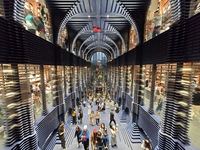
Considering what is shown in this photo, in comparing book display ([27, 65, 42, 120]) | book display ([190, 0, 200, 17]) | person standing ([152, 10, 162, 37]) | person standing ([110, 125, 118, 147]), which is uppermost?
person standing ([152, 10, 162, 37])

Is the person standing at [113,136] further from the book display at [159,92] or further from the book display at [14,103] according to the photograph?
the book display at [14,103]

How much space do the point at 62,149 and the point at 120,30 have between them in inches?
390

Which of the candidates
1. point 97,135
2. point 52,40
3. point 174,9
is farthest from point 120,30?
point 97,135

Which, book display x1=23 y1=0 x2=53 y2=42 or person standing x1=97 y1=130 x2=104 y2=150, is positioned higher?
book display x1=23 y1=0 x2=53 y2=42

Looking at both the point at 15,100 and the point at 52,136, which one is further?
the point at 52,136

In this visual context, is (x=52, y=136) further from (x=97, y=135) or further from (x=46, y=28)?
(x=46, y=28)

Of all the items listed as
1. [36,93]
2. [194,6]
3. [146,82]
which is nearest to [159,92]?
[146,82]

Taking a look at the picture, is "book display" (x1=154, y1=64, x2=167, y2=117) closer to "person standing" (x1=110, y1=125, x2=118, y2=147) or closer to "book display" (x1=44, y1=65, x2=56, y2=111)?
"person standing" (x1=110, y1=125, x2=118, y2=147)

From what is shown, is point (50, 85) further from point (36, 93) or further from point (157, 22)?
point (157, 22)

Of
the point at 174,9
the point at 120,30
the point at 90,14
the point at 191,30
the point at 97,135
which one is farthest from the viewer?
the point at 120,30

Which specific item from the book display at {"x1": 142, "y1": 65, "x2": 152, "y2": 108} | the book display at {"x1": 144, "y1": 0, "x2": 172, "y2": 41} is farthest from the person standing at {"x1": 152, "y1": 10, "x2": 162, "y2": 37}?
the book display at {"x1": 142, "y1": 65, "x2": 152, "y2": 108}

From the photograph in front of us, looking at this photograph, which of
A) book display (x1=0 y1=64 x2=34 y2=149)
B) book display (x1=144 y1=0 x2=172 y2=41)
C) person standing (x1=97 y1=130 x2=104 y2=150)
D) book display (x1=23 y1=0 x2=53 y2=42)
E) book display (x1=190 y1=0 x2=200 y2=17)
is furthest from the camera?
person standing (x1=97 y1=130 x2=104 y2=150)

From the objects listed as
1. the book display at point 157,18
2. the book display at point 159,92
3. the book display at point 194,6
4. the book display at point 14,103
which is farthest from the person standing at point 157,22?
the book display at point 14,103

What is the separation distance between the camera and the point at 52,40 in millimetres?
6746
